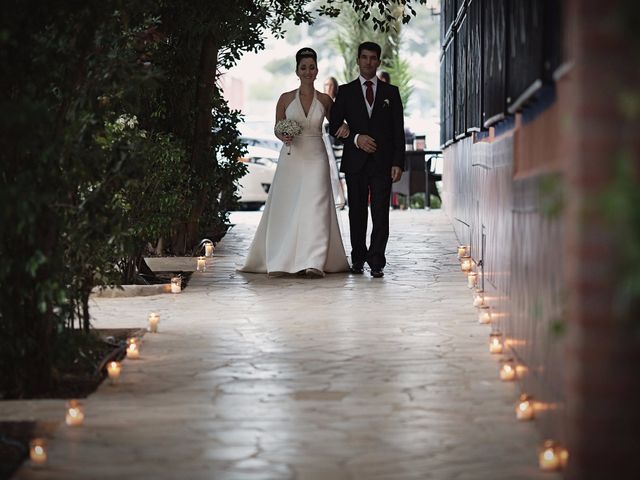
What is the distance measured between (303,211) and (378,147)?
85 centimetres

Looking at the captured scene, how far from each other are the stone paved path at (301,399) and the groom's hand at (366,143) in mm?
1668

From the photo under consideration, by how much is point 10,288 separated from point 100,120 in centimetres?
92

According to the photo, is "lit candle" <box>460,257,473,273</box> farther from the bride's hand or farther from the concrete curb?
the concrete curb

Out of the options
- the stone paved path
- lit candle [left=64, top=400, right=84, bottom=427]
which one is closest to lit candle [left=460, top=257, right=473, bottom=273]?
the stone paved path

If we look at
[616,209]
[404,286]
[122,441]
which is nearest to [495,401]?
[122,441]

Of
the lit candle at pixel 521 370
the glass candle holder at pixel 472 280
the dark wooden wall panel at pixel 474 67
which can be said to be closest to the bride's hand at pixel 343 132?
the dark wooden wall panel at pixel 474 67

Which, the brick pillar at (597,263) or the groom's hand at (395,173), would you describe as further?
the groom's hand at (395,173)

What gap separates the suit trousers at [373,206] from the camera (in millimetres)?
10875

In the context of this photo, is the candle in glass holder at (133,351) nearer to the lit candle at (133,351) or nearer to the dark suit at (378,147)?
the lit candle at (133,351)

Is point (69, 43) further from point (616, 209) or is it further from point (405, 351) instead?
point (616, 209)

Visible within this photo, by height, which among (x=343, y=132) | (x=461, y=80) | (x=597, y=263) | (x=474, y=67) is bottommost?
(x=597, y=263)

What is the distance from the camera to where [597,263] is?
11.8 feet

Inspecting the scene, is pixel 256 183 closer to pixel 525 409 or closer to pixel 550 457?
pixel 525 409

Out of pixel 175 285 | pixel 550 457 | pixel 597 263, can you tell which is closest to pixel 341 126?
pixel 175 285
